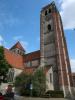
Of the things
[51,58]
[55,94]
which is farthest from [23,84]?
[51,58]

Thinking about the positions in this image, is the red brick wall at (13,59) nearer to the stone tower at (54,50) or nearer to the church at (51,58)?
the church at (51,58)

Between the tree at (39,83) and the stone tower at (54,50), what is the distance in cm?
454

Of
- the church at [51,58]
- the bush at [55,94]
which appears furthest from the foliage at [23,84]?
the bush at [55,94]

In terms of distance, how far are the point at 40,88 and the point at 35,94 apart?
1628mm

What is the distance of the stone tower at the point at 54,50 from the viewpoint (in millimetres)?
34719

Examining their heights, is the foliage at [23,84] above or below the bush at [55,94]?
above

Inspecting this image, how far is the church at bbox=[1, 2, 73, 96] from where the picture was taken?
115 ft

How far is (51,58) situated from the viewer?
127ft

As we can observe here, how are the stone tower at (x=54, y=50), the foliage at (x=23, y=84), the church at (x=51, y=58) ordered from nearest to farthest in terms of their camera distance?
the foliage at (x=23, y=84) → the stone tower at (x=54, y=50) → the church at (x=51, y=58)

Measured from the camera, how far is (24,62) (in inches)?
1873

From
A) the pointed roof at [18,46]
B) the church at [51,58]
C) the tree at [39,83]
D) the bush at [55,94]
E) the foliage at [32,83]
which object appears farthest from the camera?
the pointed roof at [18,46]

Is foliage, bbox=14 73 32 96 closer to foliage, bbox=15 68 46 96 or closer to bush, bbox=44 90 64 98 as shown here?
foliage, bbox=15 68 46 96

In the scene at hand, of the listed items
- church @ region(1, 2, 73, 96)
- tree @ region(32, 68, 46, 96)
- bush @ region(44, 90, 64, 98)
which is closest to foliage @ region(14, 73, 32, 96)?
tree @ region(32, 68, 46, 96)

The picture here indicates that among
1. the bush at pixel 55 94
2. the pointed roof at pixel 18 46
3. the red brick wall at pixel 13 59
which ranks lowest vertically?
the bush at pixel 55 94
